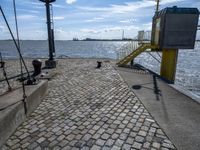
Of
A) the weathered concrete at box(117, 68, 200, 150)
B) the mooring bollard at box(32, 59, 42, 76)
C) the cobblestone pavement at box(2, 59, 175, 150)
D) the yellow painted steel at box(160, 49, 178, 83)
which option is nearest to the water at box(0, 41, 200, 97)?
the yellow painted steel at box(160, 49, 178, 83)

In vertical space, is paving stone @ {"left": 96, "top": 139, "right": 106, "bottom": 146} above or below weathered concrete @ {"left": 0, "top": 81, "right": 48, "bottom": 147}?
below

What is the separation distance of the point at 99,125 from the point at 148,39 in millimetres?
14508

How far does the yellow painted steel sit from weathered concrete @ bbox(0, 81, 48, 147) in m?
11.0

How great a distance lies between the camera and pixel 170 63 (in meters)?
14.6

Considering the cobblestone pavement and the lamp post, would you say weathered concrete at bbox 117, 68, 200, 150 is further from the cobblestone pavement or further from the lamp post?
the lamp post

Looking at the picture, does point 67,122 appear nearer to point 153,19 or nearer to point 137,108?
point 137,108

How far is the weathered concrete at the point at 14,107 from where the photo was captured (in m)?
4.63

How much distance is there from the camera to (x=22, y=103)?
569 centimetres

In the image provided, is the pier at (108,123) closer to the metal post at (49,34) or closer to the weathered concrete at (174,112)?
the weathered concrete at (174,112)


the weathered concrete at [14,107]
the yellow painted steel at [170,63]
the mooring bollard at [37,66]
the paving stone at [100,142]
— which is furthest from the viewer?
the yellow painted steel at [170,63]

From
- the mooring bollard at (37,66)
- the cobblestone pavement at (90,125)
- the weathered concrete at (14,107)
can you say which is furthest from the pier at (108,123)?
the mooring bollard at (37,66)

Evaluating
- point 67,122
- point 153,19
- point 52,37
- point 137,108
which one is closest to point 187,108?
point 137,108

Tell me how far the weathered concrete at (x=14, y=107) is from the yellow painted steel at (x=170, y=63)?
11009mm

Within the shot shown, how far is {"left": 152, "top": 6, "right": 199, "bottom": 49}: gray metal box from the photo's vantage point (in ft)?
44.1
